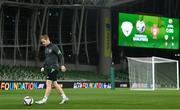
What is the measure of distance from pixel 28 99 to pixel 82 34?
51.0 metres

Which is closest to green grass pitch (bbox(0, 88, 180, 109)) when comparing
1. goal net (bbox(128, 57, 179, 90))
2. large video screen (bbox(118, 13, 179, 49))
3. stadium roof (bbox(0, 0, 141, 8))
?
goal net (bbox(128, 57, 179, 90))

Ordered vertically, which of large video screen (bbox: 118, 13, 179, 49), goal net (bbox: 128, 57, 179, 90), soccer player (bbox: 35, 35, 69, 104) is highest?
large video screen (bbox: 118, 13, 179, 49)

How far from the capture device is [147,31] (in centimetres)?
6103

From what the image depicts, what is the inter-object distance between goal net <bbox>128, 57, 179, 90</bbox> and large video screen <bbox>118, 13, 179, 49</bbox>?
5.38 m

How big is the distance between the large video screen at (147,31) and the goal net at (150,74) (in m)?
5.38

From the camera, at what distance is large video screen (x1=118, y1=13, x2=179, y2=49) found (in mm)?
59656

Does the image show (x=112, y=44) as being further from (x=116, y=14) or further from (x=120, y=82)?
(x=120, y=82)

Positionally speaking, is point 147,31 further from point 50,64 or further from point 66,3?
point 50,64

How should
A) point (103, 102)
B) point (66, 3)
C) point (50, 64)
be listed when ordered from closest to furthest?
1. point (50, 64)
2. point (103, 102)
3. point (66, 3)

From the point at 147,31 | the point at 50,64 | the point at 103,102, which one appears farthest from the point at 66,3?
the point at 50,64

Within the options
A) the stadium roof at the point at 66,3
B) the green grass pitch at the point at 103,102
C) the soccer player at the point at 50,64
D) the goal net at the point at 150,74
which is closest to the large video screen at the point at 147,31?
the stadium roof at the point at 66,3

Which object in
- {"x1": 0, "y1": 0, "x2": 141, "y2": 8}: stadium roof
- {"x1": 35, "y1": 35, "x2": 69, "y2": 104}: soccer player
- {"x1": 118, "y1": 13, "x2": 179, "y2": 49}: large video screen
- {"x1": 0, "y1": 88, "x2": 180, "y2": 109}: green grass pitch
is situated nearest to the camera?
{"x1": 0, "y1": 88, "x2": 180, "y2": 109}: green grass pitch

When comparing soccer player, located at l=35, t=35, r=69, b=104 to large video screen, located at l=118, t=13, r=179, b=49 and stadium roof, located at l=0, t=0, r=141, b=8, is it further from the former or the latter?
large video screen, located at l=118, t=13, r=179, b=49

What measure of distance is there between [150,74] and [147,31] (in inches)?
668
